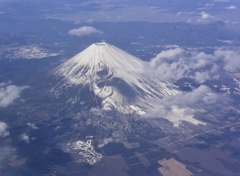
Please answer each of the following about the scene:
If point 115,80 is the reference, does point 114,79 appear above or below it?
above

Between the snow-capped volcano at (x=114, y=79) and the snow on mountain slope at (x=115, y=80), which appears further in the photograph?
the snow-capped volcano at (x=114, y=79)

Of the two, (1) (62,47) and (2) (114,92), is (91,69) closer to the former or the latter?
(2) (114,92)

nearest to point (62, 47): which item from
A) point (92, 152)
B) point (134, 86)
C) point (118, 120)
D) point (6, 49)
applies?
point (6, 49)

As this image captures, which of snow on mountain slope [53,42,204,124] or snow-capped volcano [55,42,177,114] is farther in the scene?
snow-capped volcano [55,42,177,114]

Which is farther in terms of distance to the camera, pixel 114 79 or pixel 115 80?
pixel 114 79

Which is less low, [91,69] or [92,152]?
[91,69]
